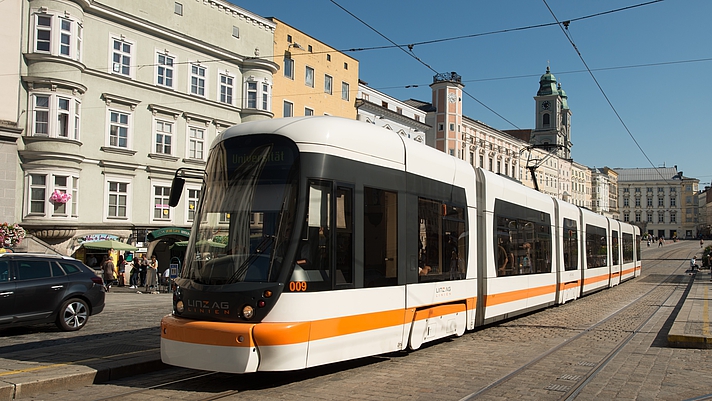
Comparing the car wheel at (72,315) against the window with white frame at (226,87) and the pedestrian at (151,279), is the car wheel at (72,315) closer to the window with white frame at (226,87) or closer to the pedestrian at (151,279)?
the pedestrian at (151,279)

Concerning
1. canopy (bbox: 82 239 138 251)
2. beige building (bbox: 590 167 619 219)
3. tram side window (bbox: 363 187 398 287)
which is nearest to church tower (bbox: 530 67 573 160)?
beige building (bbox: 590 167 619 219)

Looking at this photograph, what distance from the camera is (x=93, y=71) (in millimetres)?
29562

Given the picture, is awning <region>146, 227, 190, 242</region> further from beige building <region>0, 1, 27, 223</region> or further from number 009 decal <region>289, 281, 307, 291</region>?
number 009 decal <region>289, 281, 307, 291</region>

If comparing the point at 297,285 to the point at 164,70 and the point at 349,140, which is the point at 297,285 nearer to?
the point at 349,140

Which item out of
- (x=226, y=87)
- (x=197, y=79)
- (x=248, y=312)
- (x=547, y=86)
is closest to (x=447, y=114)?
(x=226, y=87)

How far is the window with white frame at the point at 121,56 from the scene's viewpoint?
30.6m

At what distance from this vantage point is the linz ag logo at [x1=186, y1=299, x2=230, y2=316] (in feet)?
24.5

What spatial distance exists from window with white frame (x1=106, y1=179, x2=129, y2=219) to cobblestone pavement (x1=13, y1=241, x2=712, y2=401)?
75.0 feet

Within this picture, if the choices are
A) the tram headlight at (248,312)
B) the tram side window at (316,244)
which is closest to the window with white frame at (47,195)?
the tram side window at (316,244)

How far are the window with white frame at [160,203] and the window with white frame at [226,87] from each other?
6.47 m

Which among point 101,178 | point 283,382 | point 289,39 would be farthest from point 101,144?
point 283,382

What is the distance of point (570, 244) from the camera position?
2009 centimetres

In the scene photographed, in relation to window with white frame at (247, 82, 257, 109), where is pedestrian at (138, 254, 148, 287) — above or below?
below

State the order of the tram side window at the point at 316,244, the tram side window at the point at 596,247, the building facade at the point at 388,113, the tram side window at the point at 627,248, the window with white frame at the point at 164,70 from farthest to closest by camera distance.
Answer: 1. the building facade at the point at 388,113
2. the window with white frame at the point at 164,70
3. the tram side window at the point at 627,248
4. the tram side window at the point at 596,247
5. the tram side window at the point at 316,244
